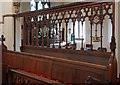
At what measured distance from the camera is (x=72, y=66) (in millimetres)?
2996

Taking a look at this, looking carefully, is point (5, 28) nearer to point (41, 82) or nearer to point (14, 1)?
point (14, 1)

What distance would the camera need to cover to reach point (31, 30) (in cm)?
489

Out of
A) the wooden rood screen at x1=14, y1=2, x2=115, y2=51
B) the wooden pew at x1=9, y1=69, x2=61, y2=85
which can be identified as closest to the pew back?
the wooden rood screen at x1=14, y1=2, x2=115, y2=51

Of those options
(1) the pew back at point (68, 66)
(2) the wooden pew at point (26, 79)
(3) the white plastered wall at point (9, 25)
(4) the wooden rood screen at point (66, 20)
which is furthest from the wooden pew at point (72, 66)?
(3) the white plastered wall at point (9, 25)

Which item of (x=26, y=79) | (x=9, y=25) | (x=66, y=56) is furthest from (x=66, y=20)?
(x=9, y=25)

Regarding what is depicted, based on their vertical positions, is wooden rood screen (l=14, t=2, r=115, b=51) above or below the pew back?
above

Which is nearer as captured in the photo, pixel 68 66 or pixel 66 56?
pixel 68 66

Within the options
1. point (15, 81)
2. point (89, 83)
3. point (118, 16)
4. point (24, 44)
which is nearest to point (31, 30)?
point (24, 44)

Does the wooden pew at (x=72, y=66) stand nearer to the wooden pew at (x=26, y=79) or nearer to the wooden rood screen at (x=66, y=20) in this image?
the wooden rood screen at (x=66, y=20)

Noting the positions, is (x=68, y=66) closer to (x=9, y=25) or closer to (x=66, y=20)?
(x=66, y=20)

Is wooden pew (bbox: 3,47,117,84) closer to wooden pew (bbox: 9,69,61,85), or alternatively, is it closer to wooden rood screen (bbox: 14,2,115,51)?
wooden rood screen (bbox: 14,2,115,51)

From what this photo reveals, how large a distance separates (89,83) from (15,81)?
4.32ft

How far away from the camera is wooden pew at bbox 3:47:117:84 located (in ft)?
8.29

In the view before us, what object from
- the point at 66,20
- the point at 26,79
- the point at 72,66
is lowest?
the point at 26,79
